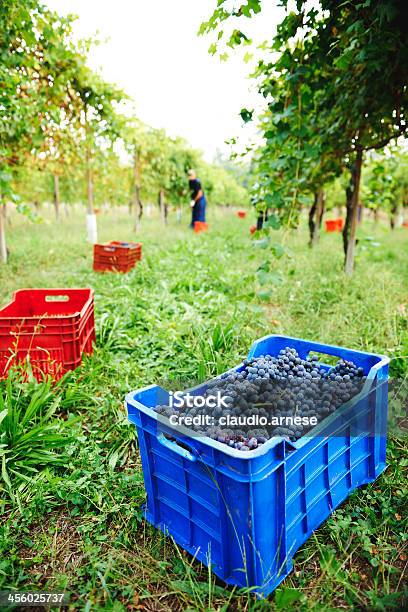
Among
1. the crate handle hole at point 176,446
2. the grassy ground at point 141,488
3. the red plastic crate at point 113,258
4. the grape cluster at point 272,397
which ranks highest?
the red plastic crate at point 113,258

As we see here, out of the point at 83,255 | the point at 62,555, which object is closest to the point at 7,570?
the point at 62,555

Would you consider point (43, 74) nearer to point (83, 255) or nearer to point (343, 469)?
point (83, 255)

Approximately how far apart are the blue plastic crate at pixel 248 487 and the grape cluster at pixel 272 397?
9 centimetres

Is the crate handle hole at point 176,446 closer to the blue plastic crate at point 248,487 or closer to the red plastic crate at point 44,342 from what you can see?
the blue plastic crate at point 248,487

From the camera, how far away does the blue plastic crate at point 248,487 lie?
1.38m

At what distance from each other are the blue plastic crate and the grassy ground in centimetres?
9

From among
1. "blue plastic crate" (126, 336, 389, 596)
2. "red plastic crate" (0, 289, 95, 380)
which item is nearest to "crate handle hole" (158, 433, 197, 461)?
"blue plastic crate" (126, 336, 389, 596)

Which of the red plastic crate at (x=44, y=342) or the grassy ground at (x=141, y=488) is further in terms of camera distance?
the red plastic crate at (x=44, y=342)

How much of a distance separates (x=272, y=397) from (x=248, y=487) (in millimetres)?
578

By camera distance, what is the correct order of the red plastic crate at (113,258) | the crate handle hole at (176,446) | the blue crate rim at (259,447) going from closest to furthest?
the blue crate rim at (259,447), the crate handle hole at (176,446), the red plastic crate at (113,258)

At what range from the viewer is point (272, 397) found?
186 centimetres

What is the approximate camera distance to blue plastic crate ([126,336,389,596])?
1.38 metres

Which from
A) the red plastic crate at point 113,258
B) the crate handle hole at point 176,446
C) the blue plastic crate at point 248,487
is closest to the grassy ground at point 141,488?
the blue plastic crate at point 248,487

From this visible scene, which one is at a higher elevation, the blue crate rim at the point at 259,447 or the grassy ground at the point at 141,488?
the blue crate rim at the point at 259,447
